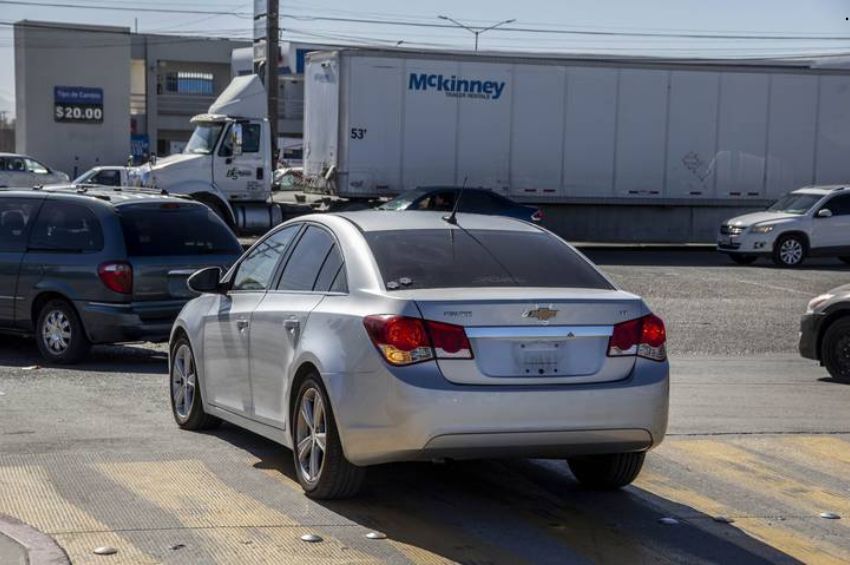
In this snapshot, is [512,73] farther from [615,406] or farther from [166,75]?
[166,75]

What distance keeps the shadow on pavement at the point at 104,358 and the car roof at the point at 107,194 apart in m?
1.59

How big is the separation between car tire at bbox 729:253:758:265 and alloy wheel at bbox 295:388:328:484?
21.4 m

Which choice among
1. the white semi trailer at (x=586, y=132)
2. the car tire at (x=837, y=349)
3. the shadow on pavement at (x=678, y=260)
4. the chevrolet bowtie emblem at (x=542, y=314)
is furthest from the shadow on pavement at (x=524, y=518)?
the white semi trailer at (x=586, y=132)

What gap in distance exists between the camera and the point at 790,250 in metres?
26.6

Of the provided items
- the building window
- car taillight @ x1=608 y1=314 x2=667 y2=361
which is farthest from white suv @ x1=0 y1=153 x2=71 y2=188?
the building window

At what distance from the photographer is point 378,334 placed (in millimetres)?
6316

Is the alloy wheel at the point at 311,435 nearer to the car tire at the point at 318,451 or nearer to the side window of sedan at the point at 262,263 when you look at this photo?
the car tire at the point at 318,451

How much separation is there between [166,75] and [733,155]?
5641 centimetres

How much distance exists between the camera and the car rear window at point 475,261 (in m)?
6.78

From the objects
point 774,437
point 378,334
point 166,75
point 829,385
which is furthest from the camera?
point 166,75

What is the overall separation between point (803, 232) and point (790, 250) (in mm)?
484

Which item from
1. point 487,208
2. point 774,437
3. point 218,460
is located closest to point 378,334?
point 218,460

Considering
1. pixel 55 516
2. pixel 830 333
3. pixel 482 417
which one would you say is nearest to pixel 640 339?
pixel 482 417

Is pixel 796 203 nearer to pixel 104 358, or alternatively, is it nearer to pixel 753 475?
pixel 104 358
